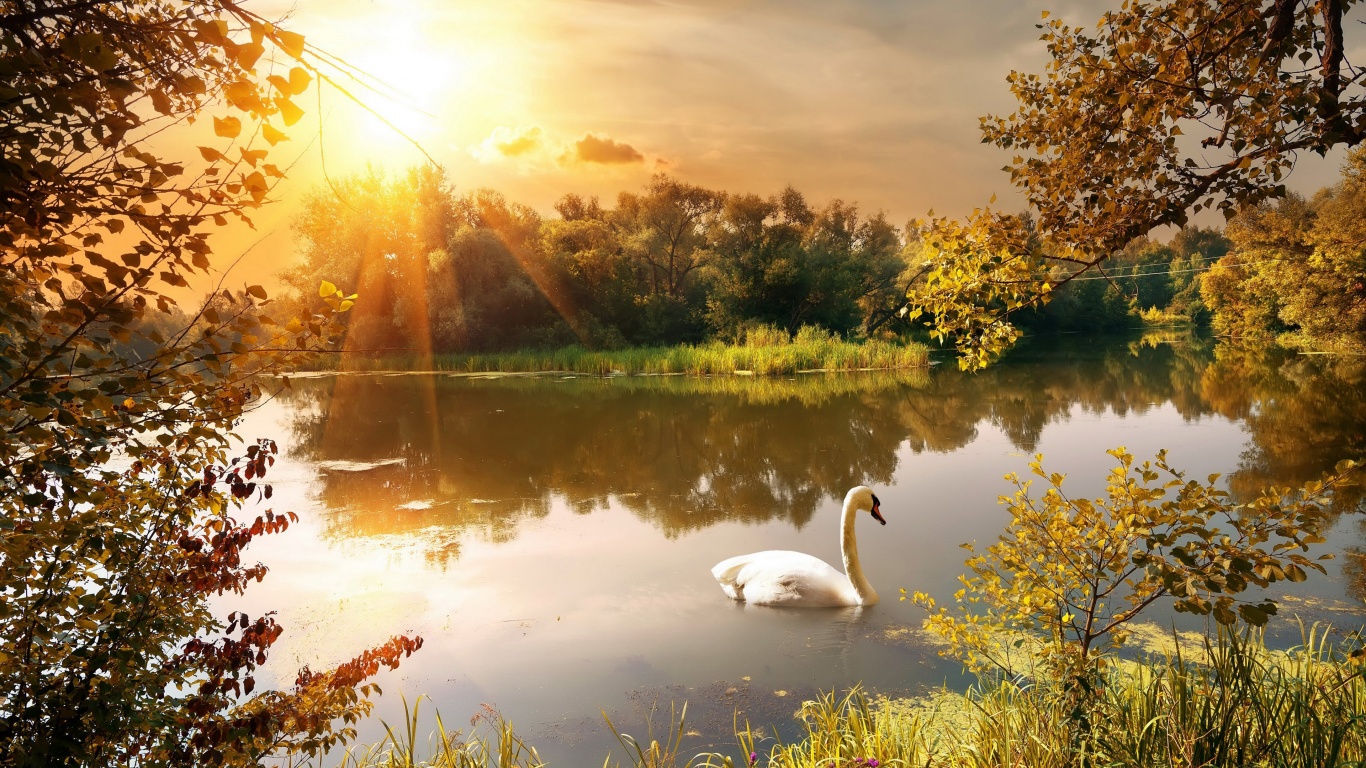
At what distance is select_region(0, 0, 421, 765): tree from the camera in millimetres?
1420

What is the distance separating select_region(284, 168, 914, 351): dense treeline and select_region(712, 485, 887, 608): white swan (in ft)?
71.4

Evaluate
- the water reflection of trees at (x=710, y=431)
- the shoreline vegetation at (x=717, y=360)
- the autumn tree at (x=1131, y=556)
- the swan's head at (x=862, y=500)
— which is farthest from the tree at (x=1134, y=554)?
the shoreline vegetation at (x=717, y=360)

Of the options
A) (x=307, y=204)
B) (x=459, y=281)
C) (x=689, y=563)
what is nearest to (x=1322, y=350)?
(x=689, y=563)

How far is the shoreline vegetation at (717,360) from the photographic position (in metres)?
22.5

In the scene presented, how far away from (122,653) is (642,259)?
110ft

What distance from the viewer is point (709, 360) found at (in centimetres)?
2273

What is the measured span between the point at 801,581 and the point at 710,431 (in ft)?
24.0

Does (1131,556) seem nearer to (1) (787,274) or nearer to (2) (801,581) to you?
(2) (801,581)

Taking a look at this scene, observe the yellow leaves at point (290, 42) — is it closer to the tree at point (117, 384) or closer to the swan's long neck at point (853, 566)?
the tree at point (117, 384)

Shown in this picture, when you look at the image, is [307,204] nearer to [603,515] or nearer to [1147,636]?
[603,515]

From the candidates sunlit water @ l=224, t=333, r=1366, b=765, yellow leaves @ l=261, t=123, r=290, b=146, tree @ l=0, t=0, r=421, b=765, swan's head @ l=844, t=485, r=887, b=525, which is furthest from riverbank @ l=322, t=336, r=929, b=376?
yellow leaves @ l=261, t=123, r=290, b=146

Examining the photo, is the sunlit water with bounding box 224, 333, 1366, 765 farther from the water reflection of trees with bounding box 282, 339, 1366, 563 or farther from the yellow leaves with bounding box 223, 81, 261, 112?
the yellow leaves with bounding box 223, 81, 261, 112

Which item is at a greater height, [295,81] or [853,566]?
[295,81]

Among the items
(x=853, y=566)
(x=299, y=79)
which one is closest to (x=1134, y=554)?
(x=299, y=79)
